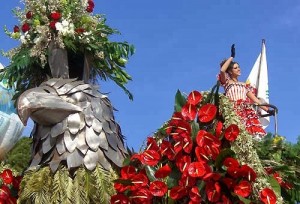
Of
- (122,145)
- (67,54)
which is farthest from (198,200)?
(67,54)

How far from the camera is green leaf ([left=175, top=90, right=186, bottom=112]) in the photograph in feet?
15.6

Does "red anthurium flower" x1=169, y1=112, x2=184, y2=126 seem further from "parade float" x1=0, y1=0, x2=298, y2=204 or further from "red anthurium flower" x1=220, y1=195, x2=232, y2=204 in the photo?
"red anthurium flower" x1=220, y1=195, x2=232, y2=204

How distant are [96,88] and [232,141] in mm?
1527

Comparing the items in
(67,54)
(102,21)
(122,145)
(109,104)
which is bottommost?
(122,145)

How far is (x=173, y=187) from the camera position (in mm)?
4562

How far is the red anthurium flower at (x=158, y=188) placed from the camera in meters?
4.56

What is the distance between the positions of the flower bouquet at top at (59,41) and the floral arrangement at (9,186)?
0.87 m

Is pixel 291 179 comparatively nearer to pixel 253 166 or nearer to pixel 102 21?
pixel 253 166

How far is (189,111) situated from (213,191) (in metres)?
0.64

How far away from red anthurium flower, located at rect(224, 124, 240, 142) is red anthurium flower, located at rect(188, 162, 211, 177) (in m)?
0.26

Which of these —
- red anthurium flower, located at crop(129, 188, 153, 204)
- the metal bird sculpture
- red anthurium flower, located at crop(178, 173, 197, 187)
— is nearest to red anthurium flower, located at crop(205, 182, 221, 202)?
red anthurium flower, located at crop(178, 173, 197, 187)

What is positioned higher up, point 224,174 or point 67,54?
point 67,54

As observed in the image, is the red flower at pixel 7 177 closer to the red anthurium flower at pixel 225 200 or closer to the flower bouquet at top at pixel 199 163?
the flower bouquet at top at pixel 199 163

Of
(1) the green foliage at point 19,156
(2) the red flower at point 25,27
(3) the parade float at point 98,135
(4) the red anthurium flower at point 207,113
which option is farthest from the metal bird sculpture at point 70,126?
(1) the green foliage at point 19,156
